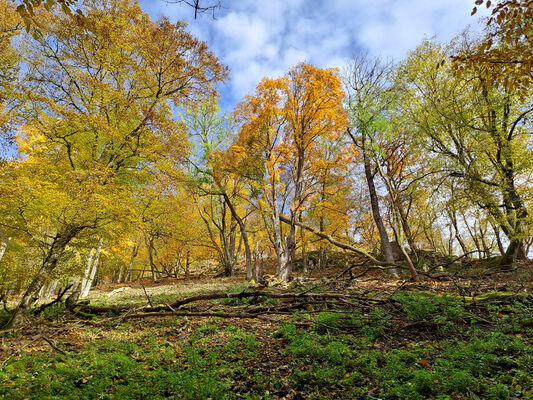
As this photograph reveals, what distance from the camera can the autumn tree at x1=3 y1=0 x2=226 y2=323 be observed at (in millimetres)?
8031

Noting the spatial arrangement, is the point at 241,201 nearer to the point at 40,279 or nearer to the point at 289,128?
the point at 289,128

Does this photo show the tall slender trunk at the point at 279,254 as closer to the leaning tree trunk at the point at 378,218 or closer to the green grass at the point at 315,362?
the leaning tree trunk at the point at 378,218

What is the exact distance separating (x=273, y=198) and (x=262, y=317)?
8.97 metres

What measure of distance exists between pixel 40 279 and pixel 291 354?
7.71 m

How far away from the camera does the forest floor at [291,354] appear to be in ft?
10.3

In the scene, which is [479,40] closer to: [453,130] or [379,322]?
[453,130]

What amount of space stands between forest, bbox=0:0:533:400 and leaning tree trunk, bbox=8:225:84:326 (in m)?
0.07

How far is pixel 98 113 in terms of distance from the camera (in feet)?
30.8

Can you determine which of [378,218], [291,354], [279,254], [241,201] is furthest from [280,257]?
[291,354]

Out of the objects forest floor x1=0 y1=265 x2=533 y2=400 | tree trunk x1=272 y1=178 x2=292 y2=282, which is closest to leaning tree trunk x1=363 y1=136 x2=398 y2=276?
tree trunk x1=272 y1=178 x2=292 y2=282

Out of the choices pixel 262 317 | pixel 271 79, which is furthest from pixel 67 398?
pixel 271 79

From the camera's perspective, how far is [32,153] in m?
10.1

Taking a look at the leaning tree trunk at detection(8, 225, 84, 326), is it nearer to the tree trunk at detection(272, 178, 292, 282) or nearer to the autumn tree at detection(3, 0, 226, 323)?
the autumn tree at detection(3, 0, 226, 323)

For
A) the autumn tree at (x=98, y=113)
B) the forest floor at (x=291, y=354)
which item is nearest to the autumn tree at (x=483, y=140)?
the forest floor at (x=291, y=354)
